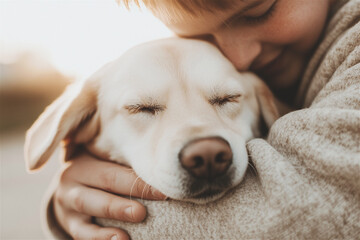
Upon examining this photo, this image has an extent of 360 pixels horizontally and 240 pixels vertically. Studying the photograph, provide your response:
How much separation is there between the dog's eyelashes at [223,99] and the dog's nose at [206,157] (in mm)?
521

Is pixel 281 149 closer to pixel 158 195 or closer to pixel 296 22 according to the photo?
pixel 158 195

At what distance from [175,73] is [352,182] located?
113cm

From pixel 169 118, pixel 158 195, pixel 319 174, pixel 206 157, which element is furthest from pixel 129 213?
pixel 319 174

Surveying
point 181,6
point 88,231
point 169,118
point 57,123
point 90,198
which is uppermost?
point 181,6

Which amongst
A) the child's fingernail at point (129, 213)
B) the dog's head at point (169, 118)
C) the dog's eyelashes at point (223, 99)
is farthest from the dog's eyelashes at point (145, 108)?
the child's fingernail at point (129, 213)

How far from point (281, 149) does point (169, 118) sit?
0.60 metres

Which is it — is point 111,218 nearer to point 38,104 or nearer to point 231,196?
point 231,196

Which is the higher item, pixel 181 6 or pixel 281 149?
pixel 181 6

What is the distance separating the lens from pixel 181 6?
176cm

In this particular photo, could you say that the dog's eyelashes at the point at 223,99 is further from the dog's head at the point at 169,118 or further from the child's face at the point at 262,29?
the child's face at the point at 262,29

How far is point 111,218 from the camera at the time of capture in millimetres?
1617

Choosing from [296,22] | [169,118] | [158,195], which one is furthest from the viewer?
[296,22]

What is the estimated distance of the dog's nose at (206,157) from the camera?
1430 millimetres

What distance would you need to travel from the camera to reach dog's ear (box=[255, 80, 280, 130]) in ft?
7.43
